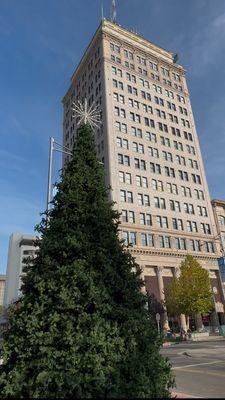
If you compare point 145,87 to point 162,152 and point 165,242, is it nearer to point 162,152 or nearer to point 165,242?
point 162,152

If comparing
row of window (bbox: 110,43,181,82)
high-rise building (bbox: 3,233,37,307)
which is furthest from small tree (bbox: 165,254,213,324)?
high-rise building (bbox: 3,233,37,307)

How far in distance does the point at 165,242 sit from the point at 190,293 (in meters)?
14.4

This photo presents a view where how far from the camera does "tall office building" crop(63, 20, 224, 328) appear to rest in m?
55.3

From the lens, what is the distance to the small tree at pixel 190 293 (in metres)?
43.6

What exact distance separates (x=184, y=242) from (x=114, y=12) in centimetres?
5441

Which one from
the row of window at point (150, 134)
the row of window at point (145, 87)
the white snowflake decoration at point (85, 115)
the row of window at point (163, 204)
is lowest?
the white snowflake decoration at point (85, 115)

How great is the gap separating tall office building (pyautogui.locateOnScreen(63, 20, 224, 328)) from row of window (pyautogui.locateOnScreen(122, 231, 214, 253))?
11cm

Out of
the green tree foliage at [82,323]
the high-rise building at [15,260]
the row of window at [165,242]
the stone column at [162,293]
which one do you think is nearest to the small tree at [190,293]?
the stone column at [162,293]

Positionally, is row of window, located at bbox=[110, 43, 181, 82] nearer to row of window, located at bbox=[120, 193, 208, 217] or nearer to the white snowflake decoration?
row of window, located at bbox=[120, 193, 208, 217]

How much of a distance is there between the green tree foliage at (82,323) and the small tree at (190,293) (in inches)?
1531

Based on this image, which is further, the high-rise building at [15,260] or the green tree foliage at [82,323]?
the high-rise building at [15,260]

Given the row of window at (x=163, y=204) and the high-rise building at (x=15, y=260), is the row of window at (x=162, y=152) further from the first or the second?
the high-rise building at (x=15, y=260)

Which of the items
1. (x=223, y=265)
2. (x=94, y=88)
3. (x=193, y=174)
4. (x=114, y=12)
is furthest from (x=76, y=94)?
(x=223, y=265)

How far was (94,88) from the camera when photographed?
66938 mm
